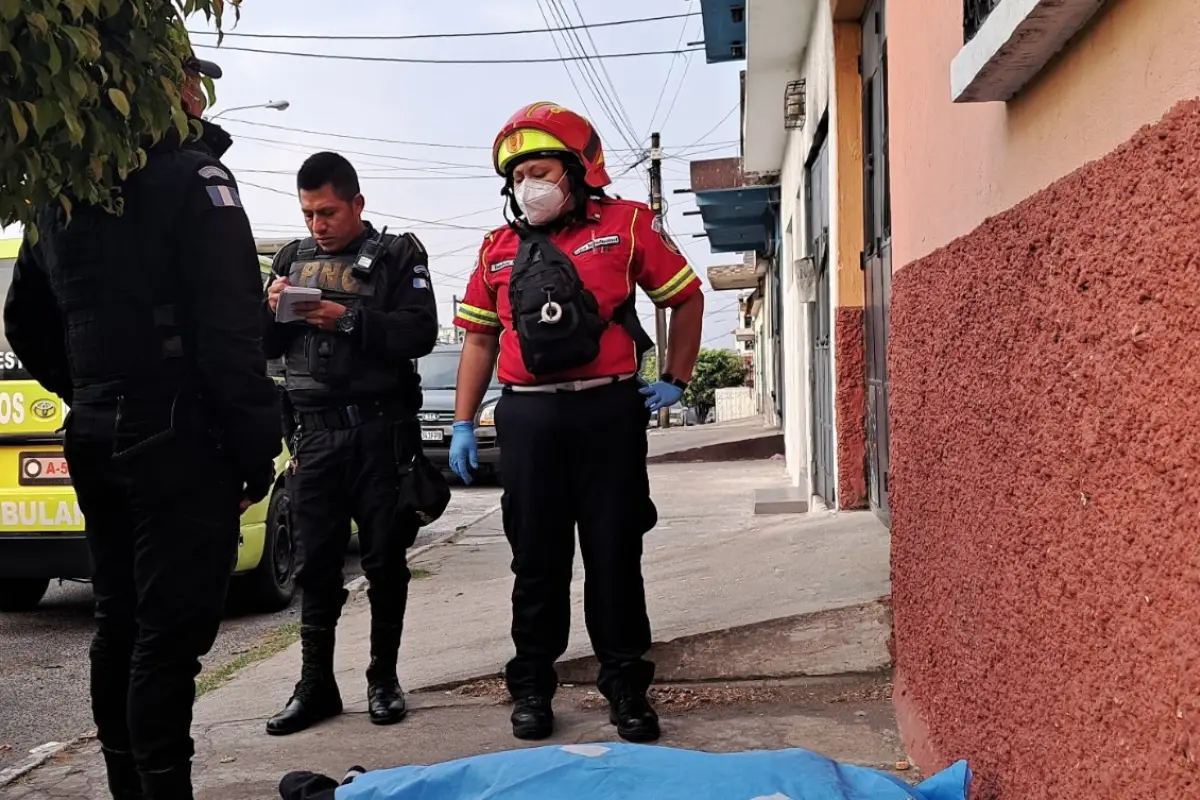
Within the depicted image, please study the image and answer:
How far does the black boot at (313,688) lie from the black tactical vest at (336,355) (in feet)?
2.57

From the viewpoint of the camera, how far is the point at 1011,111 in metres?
2.22

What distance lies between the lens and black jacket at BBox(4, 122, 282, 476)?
2697 mm

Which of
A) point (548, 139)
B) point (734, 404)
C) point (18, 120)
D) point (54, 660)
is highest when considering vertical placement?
point (548, 139)

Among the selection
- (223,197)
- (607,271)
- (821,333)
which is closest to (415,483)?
(607,271)

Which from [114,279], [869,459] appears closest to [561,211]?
[114,279]

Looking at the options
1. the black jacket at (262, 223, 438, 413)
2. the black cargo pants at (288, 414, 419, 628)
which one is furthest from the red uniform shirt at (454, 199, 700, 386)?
the black cargo pants at (288, 414, 419, 628)

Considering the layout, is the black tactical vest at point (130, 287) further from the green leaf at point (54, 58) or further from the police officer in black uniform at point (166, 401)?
the green leaf at point (54, 58)

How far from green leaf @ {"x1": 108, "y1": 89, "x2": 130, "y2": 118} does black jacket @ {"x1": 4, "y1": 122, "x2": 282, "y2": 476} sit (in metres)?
0.54

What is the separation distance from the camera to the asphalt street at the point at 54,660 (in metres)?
4.50

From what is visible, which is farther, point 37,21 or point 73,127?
point 73,127

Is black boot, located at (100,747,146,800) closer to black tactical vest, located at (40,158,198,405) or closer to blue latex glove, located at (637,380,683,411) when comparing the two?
black tactical vest, located at (40,158,198,405)

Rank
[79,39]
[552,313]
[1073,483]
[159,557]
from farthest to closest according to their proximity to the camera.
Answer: [552,313]
[159,557]
[79,39]
[1073,483]

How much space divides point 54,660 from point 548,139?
3811mm

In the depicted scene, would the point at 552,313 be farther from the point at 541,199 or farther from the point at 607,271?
the point at 541,199
